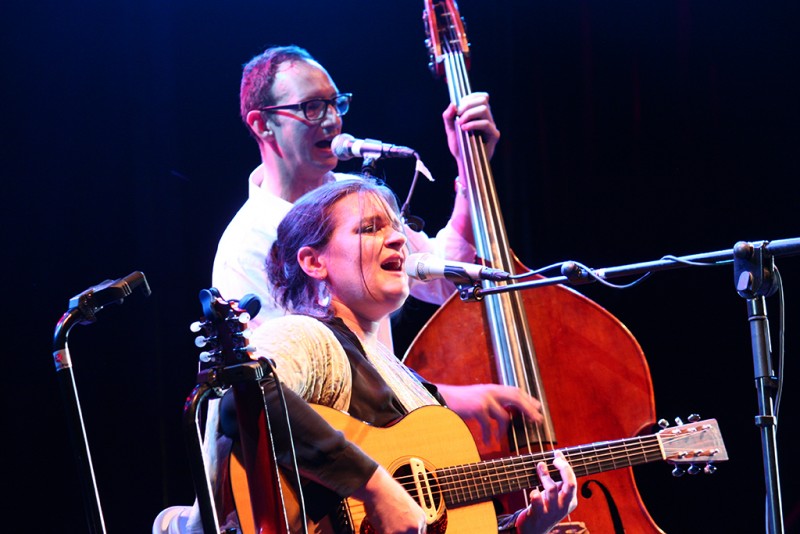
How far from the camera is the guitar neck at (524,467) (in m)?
2.26

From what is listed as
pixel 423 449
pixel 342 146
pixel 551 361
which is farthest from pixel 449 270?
pixel 342 146

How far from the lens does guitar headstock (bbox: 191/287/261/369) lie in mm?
1807

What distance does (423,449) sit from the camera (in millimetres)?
2256

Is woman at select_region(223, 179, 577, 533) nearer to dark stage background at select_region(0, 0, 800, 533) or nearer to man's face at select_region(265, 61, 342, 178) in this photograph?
man's face at select_region(265, 61, 342, 178)

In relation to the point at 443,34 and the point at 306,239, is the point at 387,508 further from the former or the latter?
the point at 443,34

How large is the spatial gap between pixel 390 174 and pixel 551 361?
160cm

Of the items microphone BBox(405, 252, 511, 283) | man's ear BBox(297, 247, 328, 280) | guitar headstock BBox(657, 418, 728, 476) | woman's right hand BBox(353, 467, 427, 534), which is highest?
man's ear BBox(297, 247, 328, 280)

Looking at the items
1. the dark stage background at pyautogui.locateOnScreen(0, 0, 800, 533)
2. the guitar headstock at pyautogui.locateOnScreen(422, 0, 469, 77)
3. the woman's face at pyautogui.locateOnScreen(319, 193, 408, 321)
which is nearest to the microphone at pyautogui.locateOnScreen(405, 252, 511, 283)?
the woman's face at pyautogui.locateOnScreen(319, 193, 408, 321)

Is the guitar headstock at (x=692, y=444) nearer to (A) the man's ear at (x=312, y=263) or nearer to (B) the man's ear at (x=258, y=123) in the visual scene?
(A) the man's ear at (x=312, y=263)

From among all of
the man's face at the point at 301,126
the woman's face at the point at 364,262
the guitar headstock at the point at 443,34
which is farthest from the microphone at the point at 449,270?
the guitar headstock at the point at 443,34

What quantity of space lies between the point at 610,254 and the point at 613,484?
174 cm

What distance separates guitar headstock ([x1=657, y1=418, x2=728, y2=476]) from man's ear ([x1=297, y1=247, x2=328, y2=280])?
3.58 feet

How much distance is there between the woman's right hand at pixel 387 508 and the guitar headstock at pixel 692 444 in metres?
0.88

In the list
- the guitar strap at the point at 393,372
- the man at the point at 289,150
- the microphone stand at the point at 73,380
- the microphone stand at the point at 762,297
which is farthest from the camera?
the man at the point at 289,150
